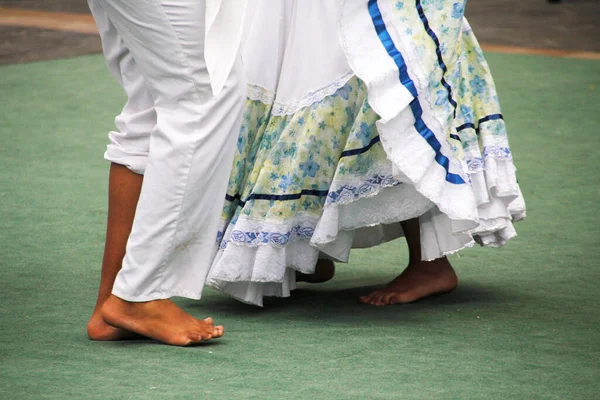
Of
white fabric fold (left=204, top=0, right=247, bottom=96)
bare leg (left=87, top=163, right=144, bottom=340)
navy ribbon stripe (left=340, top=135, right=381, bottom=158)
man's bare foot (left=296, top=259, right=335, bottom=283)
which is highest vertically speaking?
white fabric fold (left=204, top=0, right=247, bottom=96)

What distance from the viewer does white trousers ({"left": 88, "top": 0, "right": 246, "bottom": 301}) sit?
2.13m

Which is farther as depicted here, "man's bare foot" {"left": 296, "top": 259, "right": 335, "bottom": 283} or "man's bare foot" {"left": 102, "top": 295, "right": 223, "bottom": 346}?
"man's bare foot" {"left": 296, "top": 259, "right": 335, "bottom": 283}

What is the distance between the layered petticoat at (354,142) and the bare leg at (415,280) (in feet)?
0.40

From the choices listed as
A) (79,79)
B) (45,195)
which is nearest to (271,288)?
(45,195)

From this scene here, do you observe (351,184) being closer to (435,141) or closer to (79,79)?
(435,141)

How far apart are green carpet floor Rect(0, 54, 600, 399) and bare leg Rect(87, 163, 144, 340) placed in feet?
0.17

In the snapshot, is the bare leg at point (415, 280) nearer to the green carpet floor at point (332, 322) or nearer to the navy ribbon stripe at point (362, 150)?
the green carpet floor at point (332, 322)

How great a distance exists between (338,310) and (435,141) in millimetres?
486

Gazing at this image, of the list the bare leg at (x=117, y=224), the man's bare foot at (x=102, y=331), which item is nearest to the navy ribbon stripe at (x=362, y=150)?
the bare leg at (x=117, y=224)

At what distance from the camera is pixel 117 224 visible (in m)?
2.32

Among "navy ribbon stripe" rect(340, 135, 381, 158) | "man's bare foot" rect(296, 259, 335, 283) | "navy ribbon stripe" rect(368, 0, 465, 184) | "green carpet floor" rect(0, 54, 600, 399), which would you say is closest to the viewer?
"green carpet floor" rect(0, 54, 600, 399)

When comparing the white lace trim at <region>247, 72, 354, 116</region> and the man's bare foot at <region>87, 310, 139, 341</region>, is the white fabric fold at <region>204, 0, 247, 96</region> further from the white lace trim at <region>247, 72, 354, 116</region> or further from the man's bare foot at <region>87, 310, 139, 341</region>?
the man's bare foot at <region>87, 310, 139, 341</region>

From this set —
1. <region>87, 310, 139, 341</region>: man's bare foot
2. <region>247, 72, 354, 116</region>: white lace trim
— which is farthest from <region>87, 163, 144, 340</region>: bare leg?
<region>247, 72, 354, 116</region>: white lace trim

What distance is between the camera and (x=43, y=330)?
2.34 meters
